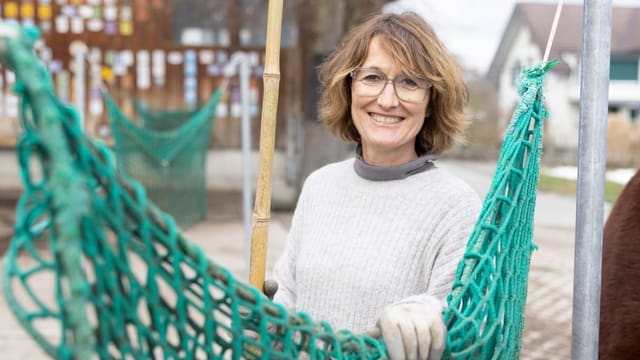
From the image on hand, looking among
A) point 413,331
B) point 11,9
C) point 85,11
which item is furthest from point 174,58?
point 413,331

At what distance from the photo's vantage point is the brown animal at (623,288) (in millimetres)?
1839

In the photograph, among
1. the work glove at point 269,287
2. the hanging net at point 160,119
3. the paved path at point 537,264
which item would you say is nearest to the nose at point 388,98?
the work glove at point 269,287

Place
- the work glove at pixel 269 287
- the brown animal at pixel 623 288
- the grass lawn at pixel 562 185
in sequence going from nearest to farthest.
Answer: the work glove at pixel 269 287 → the brown animal at pixel 623 288 → the grass lawn at pixel 562 185

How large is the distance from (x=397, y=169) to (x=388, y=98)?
0.50 feet

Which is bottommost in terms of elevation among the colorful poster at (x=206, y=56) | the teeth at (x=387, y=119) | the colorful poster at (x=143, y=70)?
the colorful poster at (x=143, y=70)

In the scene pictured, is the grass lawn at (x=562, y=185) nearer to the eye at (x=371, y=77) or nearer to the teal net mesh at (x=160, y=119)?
the teal net mesh at (x=160, y=119)

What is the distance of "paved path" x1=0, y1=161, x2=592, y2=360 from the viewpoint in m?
4.32

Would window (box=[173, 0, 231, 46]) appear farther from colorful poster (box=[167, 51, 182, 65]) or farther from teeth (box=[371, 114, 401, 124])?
teeth (box=[371, 114, 401, 124])

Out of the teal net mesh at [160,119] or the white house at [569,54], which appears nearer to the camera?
the teal net mesh at [160,119]

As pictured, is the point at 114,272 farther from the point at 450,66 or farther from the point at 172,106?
the point at 172,106

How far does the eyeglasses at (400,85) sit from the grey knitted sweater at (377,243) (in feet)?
0.53

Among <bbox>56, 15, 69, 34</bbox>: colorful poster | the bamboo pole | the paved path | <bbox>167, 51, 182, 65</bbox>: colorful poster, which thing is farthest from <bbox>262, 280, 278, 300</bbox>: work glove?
<bbox>56, 15, 69, 34</bbox>: colorful poster

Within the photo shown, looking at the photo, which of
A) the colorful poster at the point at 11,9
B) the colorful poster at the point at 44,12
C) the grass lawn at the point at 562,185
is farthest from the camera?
the grass lawn at the point at 562,185

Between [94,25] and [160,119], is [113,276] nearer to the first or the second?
[160,119]
